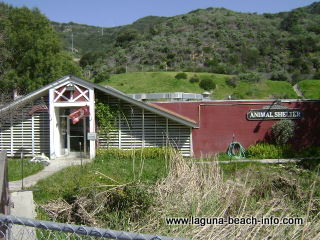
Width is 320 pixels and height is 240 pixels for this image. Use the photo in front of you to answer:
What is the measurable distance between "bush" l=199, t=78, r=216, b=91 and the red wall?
28006 millimetres

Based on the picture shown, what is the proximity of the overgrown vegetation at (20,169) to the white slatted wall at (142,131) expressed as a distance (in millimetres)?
4018

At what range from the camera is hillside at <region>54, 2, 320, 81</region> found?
67.8 meters

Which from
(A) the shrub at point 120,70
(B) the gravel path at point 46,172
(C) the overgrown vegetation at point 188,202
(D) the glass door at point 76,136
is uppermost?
(A) the shrub at point 120,70

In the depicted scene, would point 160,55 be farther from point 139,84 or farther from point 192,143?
point 192,143

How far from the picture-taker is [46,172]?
1725cm

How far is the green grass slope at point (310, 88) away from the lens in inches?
1776

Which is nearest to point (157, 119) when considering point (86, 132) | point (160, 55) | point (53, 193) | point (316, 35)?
point (86, 132)

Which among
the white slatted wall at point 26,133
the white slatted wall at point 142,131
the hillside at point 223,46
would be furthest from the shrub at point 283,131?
the hillside at point 223,46

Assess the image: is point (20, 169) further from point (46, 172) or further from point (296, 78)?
point (296, 78)

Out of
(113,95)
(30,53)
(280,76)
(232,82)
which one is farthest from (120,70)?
(113,95)

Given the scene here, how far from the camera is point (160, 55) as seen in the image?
76.4 m

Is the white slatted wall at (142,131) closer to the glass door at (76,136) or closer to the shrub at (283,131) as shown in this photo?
the glass door at (76,136)

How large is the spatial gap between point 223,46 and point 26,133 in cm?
6133

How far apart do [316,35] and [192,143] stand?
6297cm
